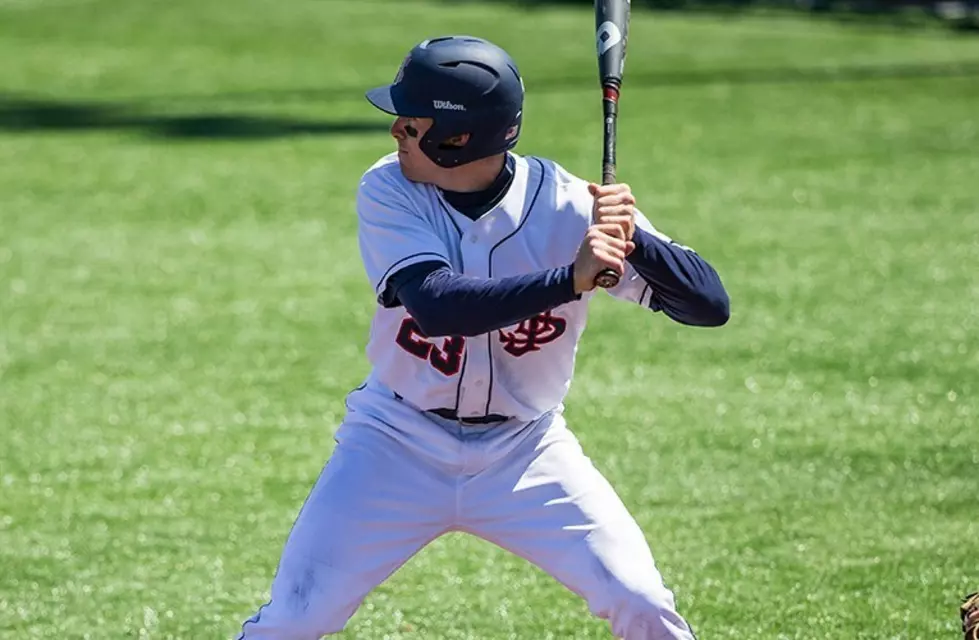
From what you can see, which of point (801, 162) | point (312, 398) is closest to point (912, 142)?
point (801, 162)

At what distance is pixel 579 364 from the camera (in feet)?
28.2

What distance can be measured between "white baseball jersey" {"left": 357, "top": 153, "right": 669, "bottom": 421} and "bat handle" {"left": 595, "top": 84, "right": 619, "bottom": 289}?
0.19 m

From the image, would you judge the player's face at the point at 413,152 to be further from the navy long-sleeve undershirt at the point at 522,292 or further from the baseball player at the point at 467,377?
the navy long-sleeve undershirt at the point at 522,292

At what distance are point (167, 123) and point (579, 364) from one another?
25.6ft

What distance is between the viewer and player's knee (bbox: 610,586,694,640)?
4074 millimetres

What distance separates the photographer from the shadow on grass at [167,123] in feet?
48.8

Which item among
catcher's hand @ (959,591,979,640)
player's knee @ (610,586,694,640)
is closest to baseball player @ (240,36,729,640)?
player's knee @ (610,586,694,640)

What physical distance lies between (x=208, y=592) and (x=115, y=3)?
1892 centimetres

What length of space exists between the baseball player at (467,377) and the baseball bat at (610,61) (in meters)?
0.14

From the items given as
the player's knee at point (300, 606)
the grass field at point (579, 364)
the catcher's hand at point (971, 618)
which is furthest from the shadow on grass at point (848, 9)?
the player's knee at point (300, 606)

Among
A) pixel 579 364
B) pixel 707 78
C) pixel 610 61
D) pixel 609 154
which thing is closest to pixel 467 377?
pixel 609 154

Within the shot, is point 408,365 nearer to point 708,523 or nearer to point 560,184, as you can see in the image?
point 560,184

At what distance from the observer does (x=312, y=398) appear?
26.3 ft

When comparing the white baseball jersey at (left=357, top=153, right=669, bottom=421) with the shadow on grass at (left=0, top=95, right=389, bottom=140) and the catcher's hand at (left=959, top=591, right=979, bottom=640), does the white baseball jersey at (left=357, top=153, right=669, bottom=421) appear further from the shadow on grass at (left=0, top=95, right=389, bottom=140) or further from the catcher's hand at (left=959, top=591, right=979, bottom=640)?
the shadow on grass at (left=0, top=95, right=389, bottom=140)
